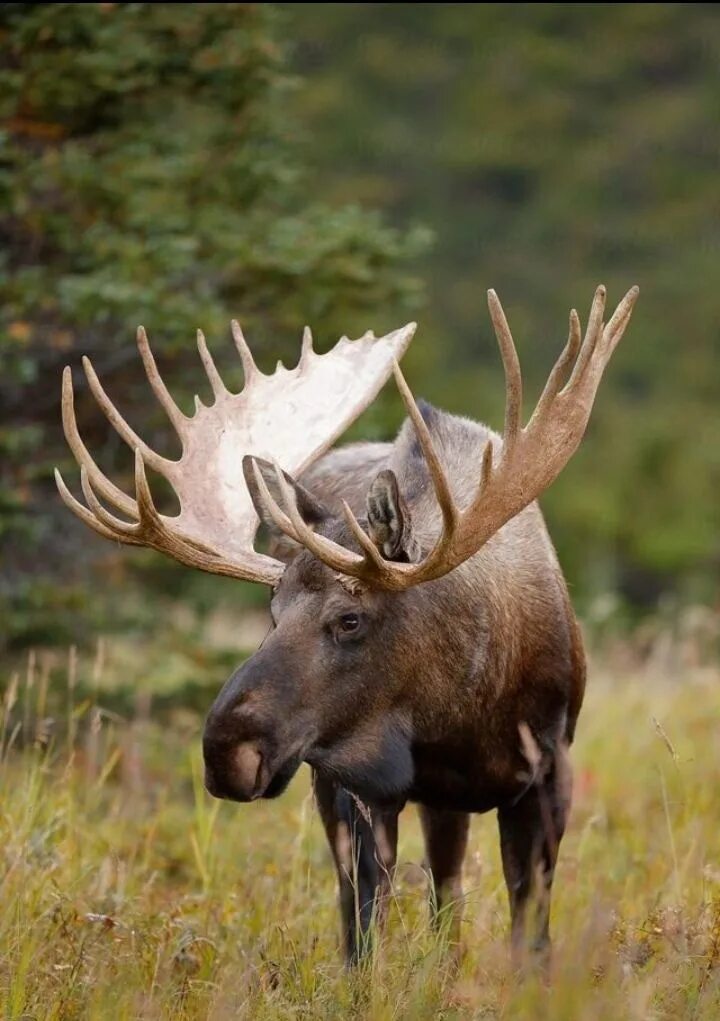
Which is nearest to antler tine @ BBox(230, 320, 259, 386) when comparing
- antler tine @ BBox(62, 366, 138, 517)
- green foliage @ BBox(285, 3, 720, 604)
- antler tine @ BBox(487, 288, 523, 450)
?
antler tine @ BBox(62, 366, 138, 517)

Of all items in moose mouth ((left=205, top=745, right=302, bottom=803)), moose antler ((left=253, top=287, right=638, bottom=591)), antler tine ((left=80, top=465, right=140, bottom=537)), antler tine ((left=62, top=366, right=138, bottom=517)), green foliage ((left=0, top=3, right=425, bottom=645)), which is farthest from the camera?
green foliage ((left=0, top=3, right=425, bottom=645))

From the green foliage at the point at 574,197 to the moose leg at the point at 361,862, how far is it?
18073 millimetres

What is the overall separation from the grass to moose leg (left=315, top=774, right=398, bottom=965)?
0.08 meters

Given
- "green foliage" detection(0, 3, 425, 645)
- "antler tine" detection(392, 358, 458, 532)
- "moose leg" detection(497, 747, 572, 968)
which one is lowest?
"moose leg" detection(497, 747, 572, 968)

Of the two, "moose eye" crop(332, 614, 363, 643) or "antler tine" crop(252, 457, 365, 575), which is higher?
"antler tine" crop(252, 457, 365, 575)

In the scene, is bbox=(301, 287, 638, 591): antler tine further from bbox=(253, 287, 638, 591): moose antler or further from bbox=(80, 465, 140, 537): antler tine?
bbox=(80, 465, 140, 537): antler tine

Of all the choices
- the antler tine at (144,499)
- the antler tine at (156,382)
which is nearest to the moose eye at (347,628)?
the antler tine at (144,499)

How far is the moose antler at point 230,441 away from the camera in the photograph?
4820 millimetres

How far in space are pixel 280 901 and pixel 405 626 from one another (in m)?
1.09

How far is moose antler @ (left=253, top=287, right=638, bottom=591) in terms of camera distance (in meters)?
4.32

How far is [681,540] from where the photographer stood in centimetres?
2638

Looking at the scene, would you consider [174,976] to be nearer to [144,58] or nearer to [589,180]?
[144,58]

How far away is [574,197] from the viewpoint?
162 feet

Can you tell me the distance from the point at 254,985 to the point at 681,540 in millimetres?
23023
